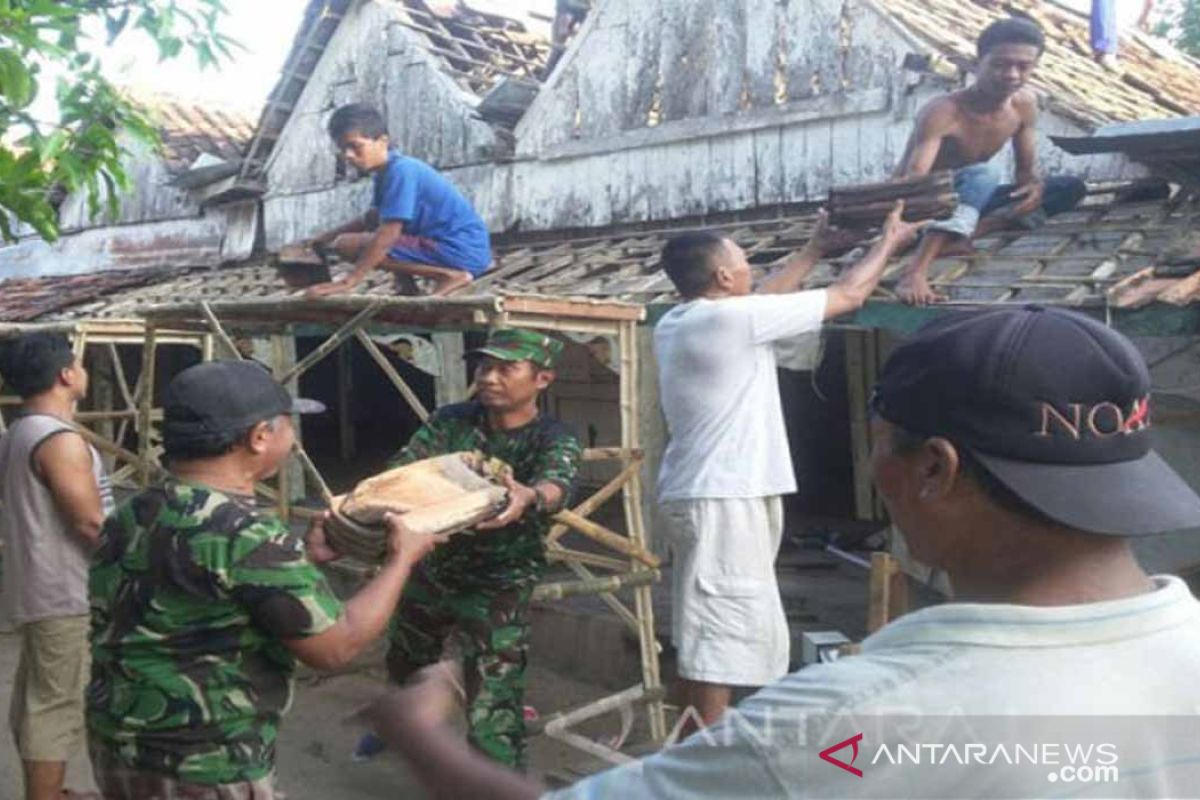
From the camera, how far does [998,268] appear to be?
6.21 meters

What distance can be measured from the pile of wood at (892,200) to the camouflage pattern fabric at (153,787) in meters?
4.30

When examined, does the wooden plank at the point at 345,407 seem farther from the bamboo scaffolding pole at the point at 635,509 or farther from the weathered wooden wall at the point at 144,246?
the bamboo scaffolding pole at the point at 635,509

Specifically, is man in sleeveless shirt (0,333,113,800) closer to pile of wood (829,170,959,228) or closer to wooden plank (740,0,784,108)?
pile of wood (829,170,959,228)

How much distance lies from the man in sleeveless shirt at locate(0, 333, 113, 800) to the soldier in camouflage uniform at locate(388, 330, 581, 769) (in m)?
1.15

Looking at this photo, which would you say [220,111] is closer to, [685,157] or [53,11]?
[685,157]

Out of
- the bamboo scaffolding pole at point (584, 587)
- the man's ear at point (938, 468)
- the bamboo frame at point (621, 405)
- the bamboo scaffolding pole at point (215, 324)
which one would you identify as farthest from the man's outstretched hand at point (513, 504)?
the man's ear at point (938, 468)

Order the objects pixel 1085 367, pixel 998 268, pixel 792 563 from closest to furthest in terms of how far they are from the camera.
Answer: pixel 1085 367
pixel 998 268
pixel 792 563

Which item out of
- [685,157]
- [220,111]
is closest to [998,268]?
[685,157]

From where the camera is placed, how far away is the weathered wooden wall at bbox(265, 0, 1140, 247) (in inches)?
333

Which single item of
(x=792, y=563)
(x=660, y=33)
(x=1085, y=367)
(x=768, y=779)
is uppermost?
(x=660, y=33)

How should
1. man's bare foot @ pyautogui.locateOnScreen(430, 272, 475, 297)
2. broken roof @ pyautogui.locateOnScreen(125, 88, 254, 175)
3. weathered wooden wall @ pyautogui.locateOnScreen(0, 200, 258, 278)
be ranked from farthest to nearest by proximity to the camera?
broken roof @ pyautogui.locateOnScreen(125, 88, 254, 175) < weathered wooden wall @ pyautogui.locateOnScreen(0, 200, 258, 278) < man's bare foot @ pyautogui.locateOnScreen(430, 272, 475, 297)

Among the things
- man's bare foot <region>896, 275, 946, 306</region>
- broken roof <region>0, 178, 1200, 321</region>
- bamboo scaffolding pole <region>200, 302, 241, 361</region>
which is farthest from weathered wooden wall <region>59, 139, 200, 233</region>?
man's bare foot <region>896, 275, 946, 306</region>

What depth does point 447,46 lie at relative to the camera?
12281mm

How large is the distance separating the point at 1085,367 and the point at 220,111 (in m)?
16.4
